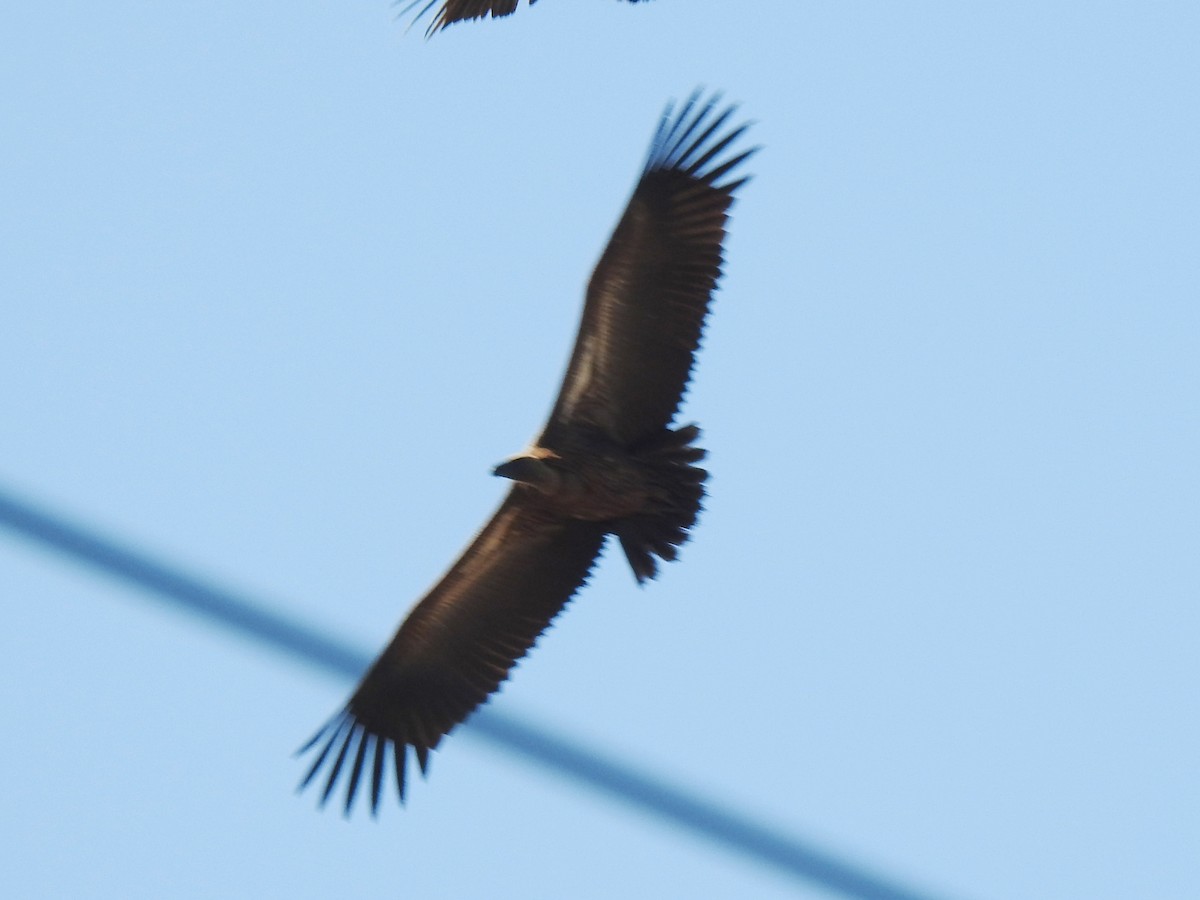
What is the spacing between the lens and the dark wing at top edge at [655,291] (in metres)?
8.44

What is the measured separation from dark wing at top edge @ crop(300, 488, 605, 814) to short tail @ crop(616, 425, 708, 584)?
19.2 inches

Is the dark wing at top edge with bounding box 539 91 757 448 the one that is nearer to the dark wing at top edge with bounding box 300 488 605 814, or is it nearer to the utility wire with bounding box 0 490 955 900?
the dark wing at top edge with bounding box 300 488 605 814

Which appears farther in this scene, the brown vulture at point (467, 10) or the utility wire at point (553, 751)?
the brown vulture at point (467, 10)

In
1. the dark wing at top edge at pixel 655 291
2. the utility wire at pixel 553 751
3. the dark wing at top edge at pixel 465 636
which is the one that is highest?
the dark wing at top edge at pixel 655 291

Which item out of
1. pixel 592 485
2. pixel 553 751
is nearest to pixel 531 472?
pixel 592 485

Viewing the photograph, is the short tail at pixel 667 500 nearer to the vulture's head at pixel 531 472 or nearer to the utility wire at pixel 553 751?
the vulture's head at pixel 531 472

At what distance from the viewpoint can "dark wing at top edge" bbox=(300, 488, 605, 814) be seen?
904 centimetres

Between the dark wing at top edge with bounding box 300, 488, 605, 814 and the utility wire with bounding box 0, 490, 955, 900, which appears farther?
the dark wing at top edge with bounding box 300, 488, 605, 814

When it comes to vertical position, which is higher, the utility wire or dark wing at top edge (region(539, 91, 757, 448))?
dark wing at top edge (region(539, 91, 757, 448))

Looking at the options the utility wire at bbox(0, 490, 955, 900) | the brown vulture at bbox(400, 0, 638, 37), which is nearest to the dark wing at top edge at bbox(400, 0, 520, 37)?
the brown vulture at bbox(400, 0, 638, 37)

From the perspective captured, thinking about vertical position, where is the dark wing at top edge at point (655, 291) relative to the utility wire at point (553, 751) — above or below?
above

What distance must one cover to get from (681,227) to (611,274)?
419 millimetres

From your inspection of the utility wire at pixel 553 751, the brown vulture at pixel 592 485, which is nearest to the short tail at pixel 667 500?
the brown vulture at pixel 592 485

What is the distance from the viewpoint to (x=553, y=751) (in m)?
4.69
